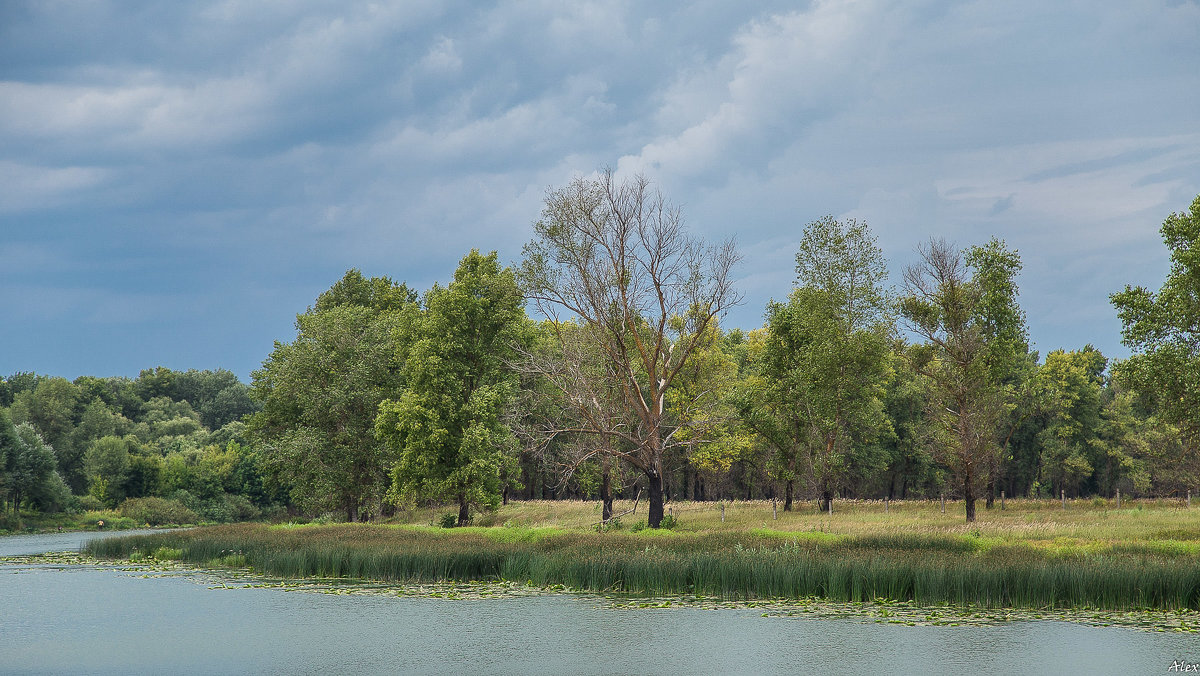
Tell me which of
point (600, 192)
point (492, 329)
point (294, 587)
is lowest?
point (294, 587)

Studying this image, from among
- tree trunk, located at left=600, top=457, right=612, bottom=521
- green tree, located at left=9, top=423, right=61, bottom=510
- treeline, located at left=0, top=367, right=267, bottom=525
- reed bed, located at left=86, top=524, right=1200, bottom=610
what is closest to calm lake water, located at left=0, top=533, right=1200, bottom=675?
reed bed, located at left=86, top=524, right=1200, bottom=610

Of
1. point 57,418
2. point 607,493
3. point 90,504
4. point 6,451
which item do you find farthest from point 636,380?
point 57,418

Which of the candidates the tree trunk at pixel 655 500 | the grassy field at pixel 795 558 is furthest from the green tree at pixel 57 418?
the tree trunk at pixel 655 500

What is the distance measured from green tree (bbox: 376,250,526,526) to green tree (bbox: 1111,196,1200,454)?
25684 millimetres

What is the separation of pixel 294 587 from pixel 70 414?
90.0m

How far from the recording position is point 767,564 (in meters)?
20.9

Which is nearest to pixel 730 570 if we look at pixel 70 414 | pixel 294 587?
pixel 294 587

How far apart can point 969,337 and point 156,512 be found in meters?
69.8

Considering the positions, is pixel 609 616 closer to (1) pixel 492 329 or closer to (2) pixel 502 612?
(2) pixel 502 612

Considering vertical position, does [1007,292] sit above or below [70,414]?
above

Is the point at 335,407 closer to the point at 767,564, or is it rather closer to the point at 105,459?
the point at 767,564

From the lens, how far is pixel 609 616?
1767cm

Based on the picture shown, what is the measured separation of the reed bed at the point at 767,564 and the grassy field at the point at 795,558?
4 cm

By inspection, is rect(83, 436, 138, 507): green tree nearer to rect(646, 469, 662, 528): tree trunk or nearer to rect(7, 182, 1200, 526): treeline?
rect(7, 182, 1200, 526): treeline
